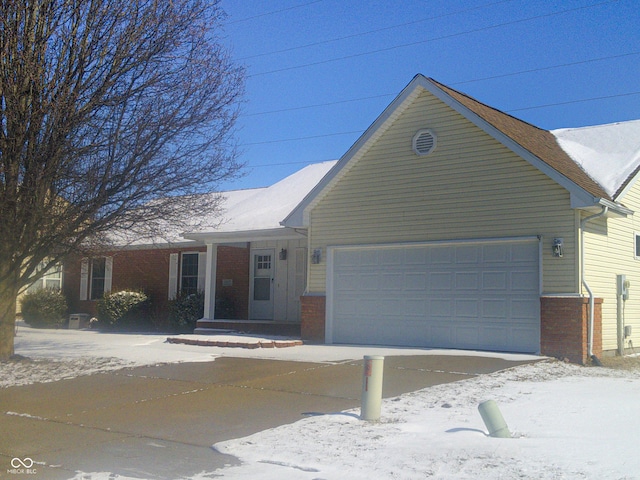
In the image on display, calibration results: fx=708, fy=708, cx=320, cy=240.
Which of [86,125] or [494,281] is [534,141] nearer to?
[494,281]

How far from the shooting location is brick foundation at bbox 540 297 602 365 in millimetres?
13062

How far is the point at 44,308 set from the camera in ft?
80.5

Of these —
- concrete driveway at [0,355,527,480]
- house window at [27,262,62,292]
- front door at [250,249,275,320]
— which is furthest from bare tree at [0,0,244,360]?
house window at [27,262,62,292]

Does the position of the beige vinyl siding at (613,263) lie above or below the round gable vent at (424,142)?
below

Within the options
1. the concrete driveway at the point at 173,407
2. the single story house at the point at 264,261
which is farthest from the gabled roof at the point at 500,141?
the concrete driveway at the point at 173,407

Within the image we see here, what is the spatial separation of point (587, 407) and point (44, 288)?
2182 cm

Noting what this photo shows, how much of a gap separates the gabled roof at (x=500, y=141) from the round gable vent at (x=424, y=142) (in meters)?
0.72

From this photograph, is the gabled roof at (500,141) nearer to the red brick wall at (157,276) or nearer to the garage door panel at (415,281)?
the garage door panel at (415,281)

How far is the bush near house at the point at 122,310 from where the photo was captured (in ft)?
75.6

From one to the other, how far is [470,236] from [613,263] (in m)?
3.10

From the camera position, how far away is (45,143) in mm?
11438

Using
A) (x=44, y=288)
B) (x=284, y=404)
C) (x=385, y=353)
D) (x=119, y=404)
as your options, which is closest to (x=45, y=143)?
(x=119, y=404)

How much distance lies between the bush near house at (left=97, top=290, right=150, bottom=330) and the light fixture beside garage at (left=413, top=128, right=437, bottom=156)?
1202 centimetres

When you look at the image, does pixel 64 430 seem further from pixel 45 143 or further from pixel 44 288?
pixel 44 288
